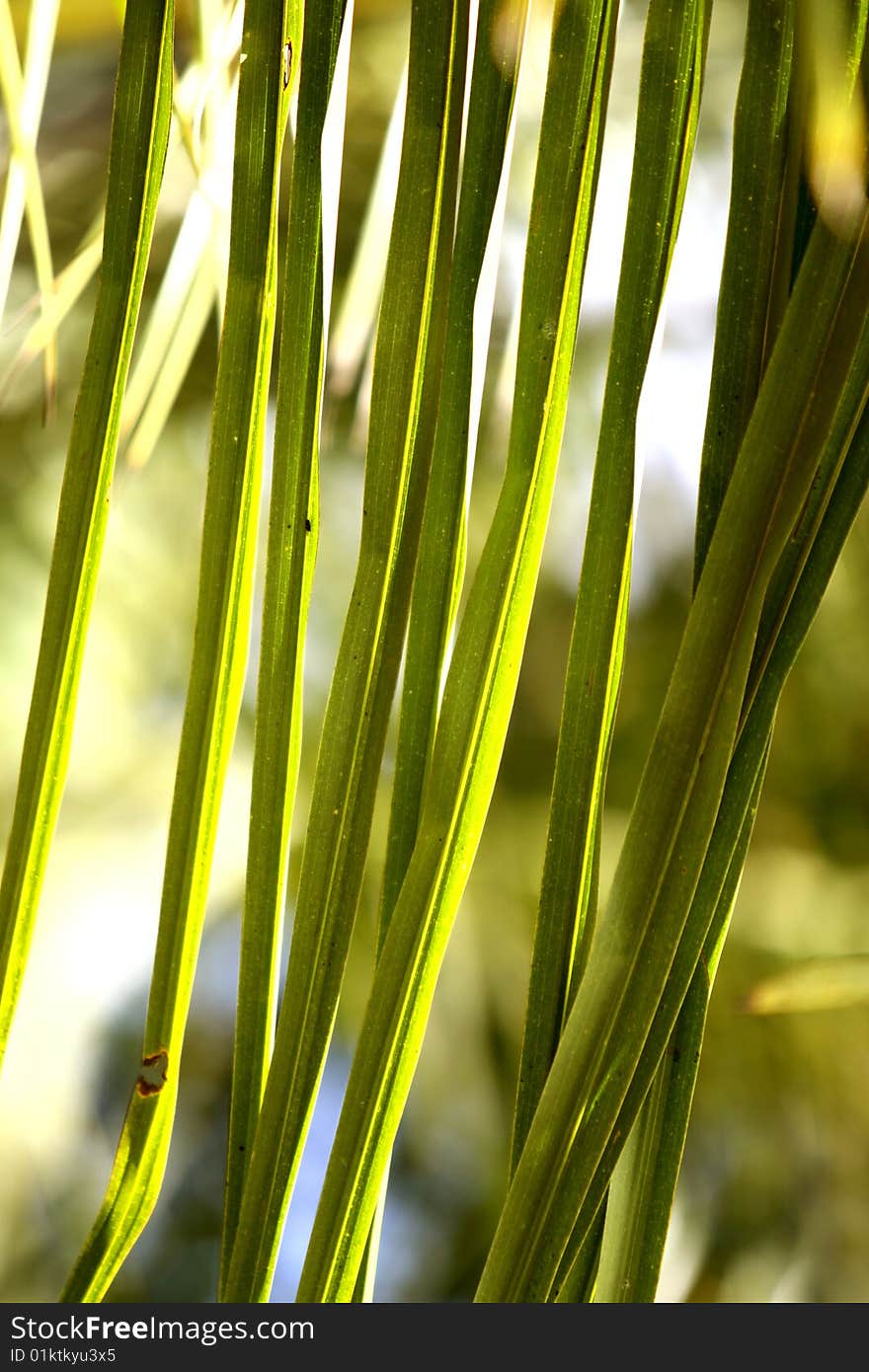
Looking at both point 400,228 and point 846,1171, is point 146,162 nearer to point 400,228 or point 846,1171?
point 400,228

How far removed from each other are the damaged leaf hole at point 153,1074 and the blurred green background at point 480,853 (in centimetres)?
57

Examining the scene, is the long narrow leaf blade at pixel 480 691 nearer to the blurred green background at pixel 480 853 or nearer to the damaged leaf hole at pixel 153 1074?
the damaged leaf hole at pixel 153 1074

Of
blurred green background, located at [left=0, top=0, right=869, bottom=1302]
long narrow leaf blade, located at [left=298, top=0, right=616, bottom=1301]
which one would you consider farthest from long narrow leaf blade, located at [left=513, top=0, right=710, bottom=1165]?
blurred green background, located at [left=0, top=0, right=869, bottom=1302]

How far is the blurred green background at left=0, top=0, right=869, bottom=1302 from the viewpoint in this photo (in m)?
0.75

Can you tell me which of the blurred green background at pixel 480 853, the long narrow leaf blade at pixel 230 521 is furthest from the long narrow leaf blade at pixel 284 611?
the blurred green background at pixel 480 853

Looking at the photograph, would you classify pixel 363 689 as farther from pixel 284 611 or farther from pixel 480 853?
pixel 480 853

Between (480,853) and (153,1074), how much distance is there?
2.05 feet

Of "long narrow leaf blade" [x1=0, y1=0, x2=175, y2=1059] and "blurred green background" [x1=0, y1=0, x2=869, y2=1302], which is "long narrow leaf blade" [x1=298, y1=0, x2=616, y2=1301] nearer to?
"long narrow leaf blade" [x1=0, y1=0, x2=175, y2=1059]

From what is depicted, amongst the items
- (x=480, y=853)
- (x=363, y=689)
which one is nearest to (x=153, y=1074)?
(x=363, y=689)

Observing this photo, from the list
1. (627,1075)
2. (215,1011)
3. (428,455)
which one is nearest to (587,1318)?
(627,1075)

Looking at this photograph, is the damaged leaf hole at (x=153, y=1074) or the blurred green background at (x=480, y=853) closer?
the damaged leaf hole at (x=153, y=1074)

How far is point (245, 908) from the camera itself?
0.65ft

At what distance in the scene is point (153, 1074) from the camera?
0.61 ft

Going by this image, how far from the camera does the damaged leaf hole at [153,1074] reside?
187 millimetres
